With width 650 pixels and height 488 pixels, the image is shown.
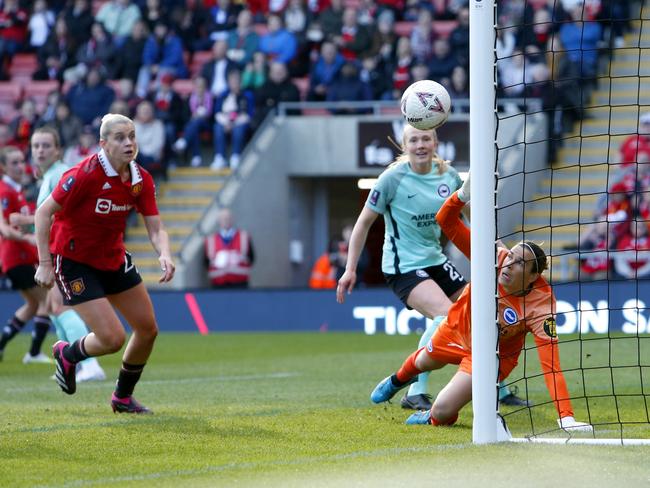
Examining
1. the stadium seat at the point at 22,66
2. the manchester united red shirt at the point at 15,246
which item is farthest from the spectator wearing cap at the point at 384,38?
the manchester united red shirt at the point at 15,246

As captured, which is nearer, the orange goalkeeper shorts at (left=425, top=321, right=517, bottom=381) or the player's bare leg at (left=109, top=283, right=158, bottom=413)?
the orange goalkeeper shorts at (left=425, top=321, right=517, bottom=381)

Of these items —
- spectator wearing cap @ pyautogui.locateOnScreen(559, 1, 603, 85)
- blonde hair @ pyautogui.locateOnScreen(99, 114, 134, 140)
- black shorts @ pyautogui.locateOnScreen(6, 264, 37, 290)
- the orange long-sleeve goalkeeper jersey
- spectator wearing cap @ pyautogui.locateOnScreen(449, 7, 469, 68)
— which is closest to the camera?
the orange long-sleeve goalkeeper jersey

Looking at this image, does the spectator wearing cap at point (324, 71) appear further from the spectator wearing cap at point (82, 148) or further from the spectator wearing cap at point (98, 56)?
the spectator wearing cap at point (98, 56)

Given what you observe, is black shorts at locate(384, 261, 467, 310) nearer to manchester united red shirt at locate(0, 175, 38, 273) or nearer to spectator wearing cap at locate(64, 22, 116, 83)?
manchester united red shirt at locate(0, 175, 38, 273)

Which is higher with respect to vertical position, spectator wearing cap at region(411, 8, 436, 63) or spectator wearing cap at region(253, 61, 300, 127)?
spectator wearing cap at region(411, 8, 436, 63)

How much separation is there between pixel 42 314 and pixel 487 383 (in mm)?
8130

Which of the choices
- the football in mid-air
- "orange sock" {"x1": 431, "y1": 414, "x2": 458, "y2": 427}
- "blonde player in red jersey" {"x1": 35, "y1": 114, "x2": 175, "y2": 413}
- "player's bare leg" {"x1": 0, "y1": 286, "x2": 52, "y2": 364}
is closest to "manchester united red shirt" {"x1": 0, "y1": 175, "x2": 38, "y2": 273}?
"player's bare leg" {"x1": 0, "y1": 286, "x2": 52, "y2": 364}

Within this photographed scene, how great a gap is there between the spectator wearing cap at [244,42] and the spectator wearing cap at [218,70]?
0.87 feet

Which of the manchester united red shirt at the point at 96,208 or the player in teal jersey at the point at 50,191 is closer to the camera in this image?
the manchester united red shirt at the point at 96,208

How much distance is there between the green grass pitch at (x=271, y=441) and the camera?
614 centimetres

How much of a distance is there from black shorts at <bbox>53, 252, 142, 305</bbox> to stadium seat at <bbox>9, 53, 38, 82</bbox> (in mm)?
19168

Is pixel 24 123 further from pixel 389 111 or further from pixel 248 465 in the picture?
pixel 248 465

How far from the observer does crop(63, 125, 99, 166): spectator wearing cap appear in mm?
22875

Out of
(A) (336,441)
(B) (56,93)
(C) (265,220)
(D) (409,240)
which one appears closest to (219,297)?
(C) (265,220)
